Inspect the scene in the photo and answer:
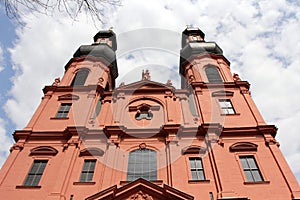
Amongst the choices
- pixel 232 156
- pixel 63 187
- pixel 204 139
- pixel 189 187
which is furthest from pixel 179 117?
pixel 63 187

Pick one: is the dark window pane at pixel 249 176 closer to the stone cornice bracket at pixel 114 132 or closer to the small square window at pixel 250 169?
the small square window at pixel 250 169

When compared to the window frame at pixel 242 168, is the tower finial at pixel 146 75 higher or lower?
higher

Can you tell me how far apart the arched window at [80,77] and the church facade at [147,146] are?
0.16 meters

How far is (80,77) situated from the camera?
74.7 ft

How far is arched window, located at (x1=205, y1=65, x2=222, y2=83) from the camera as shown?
2220 centimetres

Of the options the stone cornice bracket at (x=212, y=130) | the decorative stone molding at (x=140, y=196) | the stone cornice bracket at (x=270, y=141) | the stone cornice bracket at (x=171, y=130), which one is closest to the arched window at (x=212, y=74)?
the stone cornice bracket at (x=212, y=130)

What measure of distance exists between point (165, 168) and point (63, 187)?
16.7 feet

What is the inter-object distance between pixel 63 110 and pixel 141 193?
927cm

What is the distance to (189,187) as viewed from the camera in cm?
1353

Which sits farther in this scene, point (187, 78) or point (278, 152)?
point (187, 78)

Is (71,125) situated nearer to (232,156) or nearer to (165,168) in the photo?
(165,168)

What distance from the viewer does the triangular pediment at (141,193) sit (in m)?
12.2

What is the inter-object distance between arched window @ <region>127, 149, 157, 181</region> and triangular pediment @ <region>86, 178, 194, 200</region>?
1.63 meters

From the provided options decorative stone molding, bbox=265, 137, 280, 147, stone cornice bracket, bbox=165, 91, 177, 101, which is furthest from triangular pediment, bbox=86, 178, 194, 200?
stone cornice bracket, bbox=165, 91, 177, 101
